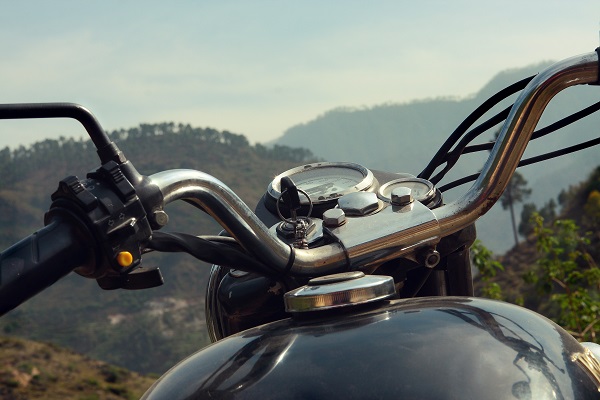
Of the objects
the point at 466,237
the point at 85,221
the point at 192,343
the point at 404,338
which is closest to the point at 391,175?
the point at 466,237

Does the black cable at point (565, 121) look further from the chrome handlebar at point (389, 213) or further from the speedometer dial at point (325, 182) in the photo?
the speedometer dial at point (325, 182)

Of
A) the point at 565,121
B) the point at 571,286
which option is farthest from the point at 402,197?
the point at 571,286

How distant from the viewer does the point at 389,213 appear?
5.42 feet

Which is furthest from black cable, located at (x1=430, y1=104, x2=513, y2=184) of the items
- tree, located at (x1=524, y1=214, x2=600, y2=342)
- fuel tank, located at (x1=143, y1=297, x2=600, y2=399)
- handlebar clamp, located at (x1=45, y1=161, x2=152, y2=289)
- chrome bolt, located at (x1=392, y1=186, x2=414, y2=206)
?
tree, located at (x1=524, y1=214, x2=600, y2=342)

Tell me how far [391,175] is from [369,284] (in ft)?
2.09

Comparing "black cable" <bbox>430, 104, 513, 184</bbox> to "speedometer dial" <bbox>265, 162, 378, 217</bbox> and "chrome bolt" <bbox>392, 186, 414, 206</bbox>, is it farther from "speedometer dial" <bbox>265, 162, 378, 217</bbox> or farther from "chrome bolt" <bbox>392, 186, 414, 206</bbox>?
"chrome bolt" <bbox>392, 186, 414, 206</bbox>

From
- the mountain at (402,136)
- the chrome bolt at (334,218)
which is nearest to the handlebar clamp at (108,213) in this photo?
the chrome bolt at (334,218)

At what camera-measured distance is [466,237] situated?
1.74m

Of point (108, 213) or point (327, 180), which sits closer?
point (108, 213)

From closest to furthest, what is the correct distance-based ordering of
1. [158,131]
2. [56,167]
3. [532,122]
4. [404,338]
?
[404,338] → [532,122] → [56,167] → [158,131]

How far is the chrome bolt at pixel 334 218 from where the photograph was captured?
5.29 ft

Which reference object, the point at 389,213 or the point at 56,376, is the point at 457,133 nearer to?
the point at 389,213

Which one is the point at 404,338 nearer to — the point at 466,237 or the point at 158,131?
the point at 466,237

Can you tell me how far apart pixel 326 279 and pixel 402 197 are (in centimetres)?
33
